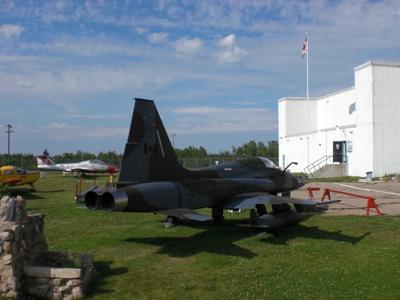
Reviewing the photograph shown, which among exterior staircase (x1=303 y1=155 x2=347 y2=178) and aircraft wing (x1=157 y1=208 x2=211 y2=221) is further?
exterior staircase (x1=303 y1=155 x2=347 y2=178)

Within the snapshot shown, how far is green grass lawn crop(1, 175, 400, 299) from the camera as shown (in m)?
7.65

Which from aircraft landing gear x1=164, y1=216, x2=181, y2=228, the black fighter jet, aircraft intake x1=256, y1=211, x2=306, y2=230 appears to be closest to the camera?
the black fighter jet

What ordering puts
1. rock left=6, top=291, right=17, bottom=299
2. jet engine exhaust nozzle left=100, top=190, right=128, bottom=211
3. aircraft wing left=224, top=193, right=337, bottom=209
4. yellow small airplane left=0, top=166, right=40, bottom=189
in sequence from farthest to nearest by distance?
yellow small airplane left=0, top=166, right=40, bottom=189
aircraft wing left=224, top=193, right=337, bottom=209
jet engine exhaust nozzle left=100, top=190, right=128, bottom=211
rock left=6, top=291, right=17, bottom=299

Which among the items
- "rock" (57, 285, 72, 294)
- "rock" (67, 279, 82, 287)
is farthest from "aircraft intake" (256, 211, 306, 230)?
"rock" (57, 285, 72, 294)

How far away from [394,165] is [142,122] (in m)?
31.2

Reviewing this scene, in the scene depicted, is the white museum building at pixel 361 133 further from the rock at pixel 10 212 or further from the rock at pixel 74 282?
the rock at pixel 10 212

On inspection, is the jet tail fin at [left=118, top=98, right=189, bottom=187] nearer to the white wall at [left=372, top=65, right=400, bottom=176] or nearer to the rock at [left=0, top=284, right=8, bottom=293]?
the rock at [left=0, top=284, right=8, bottom=293]

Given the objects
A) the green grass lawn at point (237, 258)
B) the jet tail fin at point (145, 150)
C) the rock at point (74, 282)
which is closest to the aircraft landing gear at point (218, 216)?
the green grass lawn at point (237, 258)

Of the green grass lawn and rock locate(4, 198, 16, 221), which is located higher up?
rock locate(4, 198, 16, 221)

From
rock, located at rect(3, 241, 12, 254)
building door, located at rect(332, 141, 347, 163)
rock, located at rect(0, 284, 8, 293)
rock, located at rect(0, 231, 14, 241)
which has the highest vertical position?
building door, located at rect(332, 141, 347, 163)

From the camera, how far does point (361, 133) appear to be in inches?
1492

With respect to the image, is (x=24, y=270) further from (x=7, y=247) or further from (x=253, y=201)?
(x=253, y=201)

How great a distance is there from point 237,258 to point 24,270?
14.8ft

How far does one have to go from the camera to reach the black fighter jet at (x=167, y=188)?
970cm
